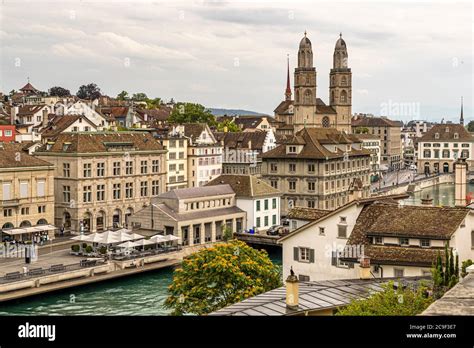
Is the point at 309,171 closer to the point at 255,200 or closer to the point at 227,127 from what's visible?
the point at 255,200

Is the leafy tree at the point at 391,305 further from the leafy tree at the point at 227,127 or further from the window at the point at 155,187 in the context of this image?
the leafy tree at the point at 227,127

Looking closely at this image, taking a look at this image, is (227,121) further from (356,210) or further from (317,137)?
(356,210)

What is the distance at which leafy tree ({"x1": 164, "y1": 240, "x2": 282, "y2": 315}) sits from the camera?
1848 centimetres

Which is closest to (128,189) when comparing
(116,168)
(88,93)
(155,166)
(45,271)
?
(116,168)

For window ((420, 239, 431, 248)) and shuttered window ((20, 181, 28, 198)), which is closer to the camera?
window ((420, 239, 431, 248))

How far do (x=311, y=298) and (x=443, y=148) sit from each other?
248ft

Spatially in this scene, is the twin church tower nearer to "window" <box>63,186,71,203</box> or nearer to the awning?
"window" <box>63,186,71,203</box>

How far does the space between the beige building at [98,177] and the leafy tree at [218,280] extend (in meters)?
18.4

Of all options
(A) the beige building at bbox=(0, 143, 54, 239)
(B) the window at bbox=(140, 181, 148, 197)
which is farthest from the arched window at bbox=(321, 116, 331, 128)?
(A) the beige building at bbox=(0, 143, 54, 239)

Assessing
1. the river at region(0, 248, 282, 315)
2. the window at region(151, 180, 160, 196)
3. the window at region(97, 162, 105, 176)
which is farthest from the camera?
the window at region(151, 180, 160, 196)

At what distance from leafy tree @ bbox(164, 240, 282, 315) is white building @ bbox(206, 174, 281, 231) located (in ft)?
61.4

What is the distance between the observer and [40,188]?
120 feet
